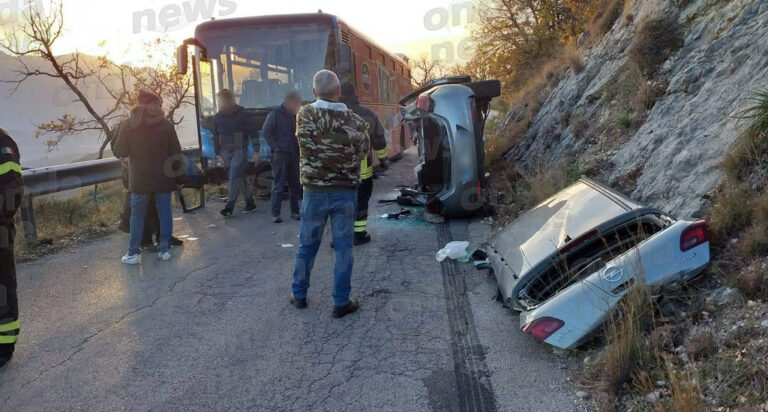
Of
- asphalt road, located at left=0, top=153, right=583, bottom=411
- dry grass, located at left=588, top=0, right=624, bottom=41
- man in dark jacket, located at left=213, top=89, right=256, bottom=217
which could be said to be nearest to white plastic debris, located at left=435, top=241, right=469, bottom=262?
asphalt road, located at left=0, top=153, right=583, bottom=411

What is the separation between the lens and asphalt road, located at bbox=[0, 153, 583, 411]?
324cm

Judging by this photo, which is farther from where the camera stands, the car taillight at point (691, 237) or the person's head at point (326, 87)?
the person's head at point (326, 87)

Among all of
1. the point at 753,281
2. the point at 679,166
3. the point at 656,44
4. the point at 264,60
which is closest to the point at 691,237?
the point at 753,281

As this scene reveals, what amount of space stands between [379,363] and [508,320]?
47.2 inches

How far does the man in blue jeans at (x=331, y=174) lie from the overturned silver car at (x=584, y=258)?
1324 millimetres

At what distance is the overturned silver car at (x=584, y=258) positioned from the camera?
3.34 m

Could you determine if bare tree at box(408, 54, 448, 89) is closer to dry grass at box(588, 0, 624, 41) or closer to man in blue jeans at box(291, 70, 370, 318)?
dry grass at box(588, 0, 624, 41)

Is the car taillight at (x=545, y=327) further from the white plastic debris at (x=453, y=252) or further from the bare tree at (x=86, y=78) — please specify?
the bare tree at (x=86, y=78)

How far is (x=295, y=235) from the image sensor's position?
748 cm

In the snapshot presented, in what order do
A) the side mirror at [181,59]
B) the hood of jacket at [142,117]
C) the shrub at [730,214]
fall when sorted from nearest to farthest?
the shrub at [730,214], the hood of jacket at [142,117], the side mirror at [181,59]

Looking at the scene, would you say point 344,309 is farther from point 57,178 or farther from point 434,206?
point 57,178

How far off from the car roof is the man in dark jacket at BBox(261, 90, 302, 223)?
4152 mm

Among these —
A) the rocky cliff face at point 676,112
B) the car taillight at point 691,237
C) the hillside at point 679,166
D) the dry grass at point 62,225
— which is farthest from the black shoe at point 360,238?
the car taillight at point 691,237

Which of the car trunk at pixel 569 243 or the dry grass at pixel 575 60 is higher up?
the dry grass at pixel 575 60
